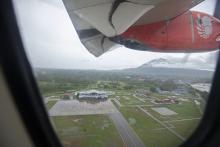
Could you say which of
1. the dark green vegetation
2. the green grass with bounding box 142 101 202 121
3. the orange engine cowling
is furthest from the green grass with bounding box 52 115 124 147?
the orange engine cowling

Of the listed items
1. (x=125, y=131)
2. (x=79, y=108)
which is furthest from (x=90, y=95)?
(x=125, y=131)

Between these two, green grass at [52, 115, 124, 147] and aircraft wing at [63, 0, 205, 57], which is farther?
green grass at [52, 115, 124, 147]

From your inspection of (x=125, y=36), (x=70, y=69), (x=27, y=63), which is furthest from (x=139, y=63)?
(x=27, y=63)

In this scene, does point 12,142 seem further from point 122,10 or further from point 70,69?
point 122,10

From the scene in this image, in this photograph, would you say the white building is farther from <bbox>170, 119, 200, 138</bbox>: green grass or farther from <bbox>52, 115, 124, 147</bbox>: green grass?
<bbox>170, 119, 200, 138</bbox>: green grass

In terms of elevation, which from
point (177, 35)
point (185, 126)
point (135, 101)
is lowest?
point (185, 126)

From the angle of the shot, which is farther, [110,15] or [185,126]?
[185,126]

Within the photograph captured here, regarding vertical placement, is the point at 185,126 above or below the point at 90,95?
below

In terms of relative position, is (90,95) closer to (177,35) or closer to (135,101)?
(135,101)
